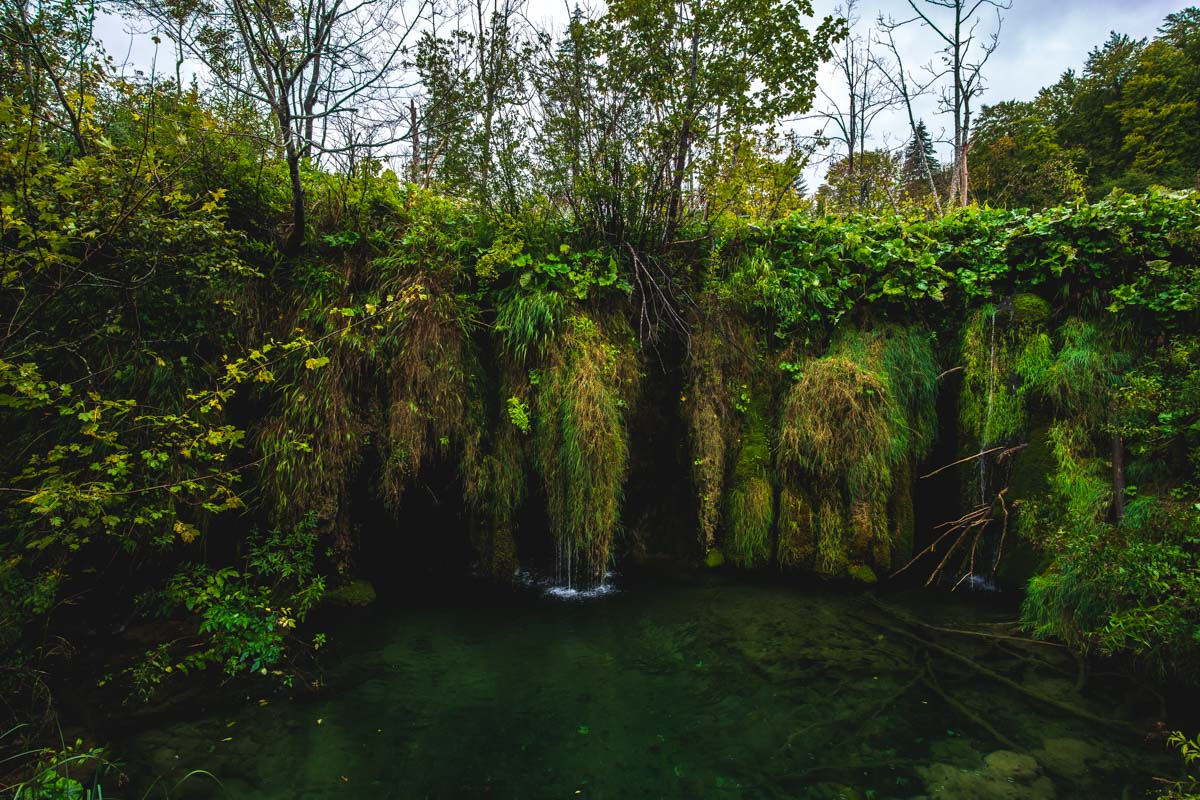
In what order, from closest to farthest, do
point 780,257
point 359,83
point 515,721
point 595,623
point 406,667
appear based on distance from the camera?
point 515,721 < point 406,667 < point 595,623 < point 359,83 < point 780,257

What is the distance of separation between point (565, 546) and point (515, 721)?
178 cm

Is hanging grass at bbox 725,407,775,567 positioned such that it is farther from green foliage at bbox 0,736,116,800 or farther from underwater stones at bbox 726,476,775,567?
green foliage at bbox 0,736,116,800

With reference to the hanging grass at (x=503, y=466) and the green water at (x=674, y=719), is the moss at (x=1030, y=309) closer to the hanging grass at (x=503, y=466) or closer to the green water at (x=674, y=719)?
the green water at (x=674, y=719)

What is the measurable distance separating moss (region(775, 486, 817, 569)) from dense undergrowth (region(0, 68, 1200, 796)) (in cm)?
3

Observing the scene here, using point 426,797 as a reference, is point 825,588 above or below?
above

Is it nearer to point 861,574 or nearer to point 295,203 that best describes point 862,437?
point 861,574

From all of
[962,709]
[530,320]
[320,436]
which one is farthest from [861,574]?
[320,436]

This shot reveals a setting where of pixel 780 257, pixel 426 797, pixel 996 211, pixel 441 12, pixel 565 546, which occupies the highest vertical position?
pixel 441 12

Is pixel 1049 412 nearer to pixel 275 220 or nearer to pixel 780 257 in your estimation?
pixel 780 257

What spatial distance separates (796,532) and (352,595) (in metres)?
4.29

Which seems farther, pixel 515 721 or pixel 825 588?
pixel 825 588

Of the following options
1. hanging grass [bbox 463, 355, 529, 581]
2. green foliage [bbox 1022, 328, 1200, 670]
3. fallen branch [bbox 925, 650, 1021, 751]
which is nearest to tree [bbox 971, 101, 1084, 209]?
green foliage [bbox 1022, 328, 1200, 670]

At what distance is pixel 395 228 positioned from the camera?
15.9ft

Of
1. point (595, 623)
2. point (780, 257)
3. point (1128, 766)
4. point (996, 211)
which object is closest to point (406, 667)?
point (595, 623)
